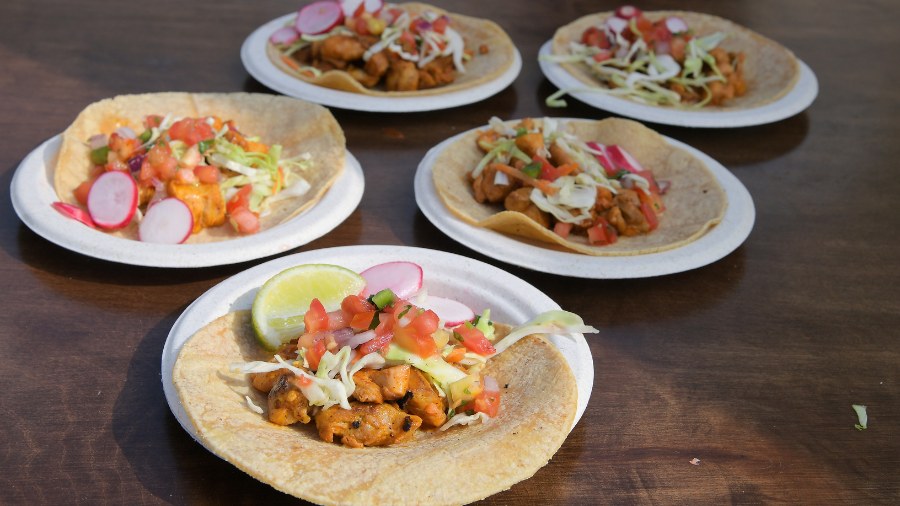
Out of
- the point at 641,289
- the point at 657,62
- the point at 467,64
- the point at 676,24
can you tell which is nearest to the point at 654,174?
the point at 641,289

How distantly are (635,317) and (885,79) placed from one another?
292 cm

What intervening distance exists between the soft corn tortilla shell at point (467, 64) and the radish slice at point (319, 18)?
18cm

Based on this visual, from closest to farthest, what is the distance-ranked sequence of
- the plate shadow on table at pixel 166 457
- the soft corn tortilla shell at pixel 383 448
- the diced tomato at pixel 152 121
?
the soft corn tortilla shell at pixel 383 448
the plate shadow on table at pixel 166 457
the diced tomato at pixel 152 121

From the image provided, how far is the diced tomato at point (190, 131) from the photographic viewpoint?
3.20 m

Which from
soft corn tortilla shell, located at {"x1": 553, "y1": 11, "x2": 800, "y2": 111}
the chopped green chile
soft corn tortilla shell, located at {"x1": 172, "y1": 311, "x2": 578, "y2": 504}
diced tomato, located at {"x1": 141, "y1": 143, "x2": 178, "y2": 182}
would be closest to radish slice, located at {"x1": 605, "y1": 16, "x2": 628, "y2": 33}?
soft corn tortilla shell, located at {"x1": 553, "y1": 11, "x2": 800, "y2": 111}

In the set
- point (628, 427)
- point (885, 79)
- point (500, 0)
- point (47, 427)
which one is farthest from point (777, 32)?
point (47, 427)

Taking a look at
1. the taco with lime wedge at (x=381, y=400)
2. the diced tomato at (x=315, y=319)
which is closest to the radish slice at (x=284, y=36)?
the taco with lime wedge at (x=381, y=400)

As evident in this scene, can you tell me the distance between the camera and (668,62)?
13.9 feet

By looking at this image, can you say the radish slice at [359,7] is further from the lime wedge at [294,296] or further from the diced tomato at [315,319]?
the diced tomato at [315,319]

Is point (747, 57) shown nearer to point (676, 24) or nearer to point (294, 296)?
point (676, 24)

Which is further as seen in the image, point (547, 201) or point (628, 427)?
point (547, 201)

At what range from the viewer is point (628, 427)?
2201mm

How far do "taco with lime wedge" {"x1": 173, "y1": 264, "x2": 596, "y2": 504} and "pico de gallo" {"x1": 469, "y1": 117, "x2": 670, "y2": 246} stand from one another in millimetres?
867

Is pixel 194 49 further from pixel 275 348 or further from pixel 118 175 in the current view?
pixel 275 348
